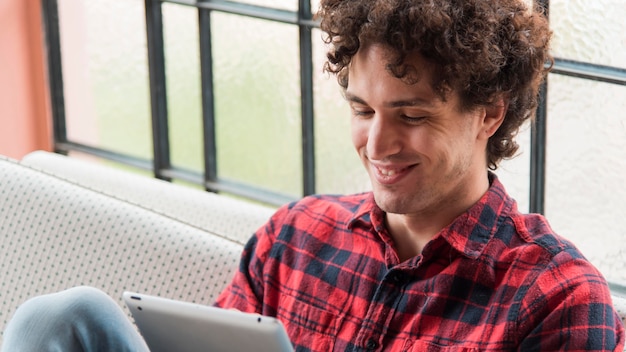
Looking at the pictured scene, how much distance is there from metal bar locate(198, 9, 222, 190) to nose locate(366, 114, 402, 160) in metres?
1.34

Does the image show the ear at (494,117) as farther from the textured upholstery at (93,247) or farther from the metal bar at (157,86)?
the metal bar at (157,86)

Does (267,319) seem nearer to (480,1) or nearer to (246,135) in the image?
(480,1)

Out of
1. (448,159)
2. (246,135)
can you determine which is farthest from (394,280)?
(246,135)

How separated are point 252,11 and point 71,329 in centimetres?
126

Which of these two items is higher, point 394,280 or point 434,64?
point 434,64

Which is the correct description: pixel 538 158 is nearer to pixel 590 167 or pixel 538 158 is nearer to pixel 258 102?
pixel 590 167

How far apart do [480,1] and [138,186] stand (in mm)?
1012

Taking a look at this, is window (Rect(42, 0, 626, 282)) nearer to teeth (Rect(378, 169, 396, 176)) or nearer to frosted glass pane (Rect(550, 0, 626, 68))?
frosted glass pane (Rect(550, 0, 626, 68))

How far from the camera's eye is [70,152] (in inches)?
134

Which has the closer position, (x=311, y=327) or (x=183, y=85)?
(x=311, y=327)

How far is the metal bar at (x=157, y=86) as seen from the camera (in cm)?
287

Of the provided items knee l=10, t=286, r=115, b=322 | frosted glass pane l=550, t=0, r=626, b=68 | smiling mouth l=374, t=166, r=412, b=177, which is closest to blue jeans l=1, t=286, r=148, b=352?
knee l=10, t=286, r=115, b=322

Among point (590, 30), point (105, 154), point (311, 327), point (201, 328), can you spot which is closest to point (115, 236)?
point (311, 327)

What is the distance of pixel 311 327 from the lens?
5.40 ft
